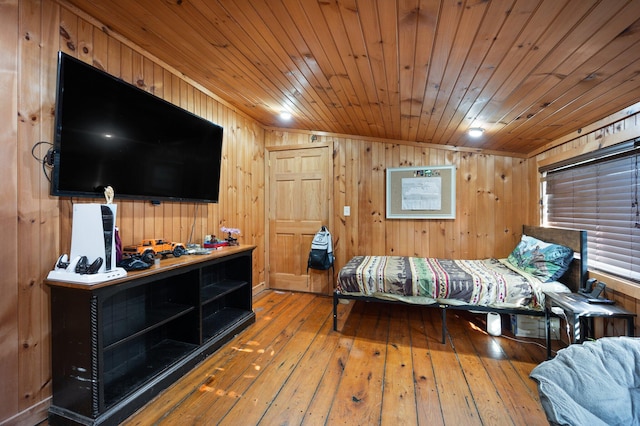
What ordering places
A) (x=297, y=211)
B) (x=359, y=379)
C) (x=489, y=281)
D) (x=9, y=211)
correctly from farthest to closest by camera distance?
(x=297, y=211) < (x=489, y=281) < (x=359, y=379) < (x=9, y=211)

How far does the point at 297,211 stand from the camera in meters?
4.02

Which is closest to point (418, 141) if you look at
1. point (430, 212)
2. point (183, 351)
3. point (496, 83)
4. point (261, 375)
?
point (430, 212)

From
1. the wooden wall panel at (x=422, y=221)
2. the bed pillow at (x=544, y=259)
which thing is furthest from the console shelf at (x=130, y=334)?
the bed pillow at (x=544, y=259)

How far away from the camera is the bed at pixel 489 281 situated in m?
2.40

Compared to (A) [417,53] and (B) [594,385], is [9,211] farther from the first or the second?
(B) [594,385]

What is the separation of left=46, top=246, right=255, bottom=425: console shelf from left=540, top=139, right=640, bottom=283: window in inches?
127

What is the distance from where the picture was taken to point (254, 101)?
2977mm

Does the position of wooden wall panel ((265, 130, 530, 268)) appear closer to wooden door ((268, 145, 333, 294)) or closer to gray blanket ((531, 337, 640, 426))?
wooden door ((268, 145, 333, 294))

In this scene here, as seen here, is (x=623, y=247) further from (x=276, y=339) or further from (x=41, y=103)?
(x=41, y=103)

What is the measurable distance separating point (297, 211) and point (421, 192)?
1.77 meters

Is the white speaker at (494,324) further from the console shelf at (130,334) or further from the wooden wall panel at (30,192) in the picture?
the wooden wall panel at (30,192)

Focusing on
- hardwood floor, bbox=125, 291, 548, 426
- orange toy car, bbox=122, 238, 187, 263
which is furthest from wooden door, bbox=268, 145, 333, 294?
orange toy car, bbox=122, 238, 187, 263

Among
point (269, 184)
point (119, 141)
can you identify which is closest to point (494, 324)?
point (269, 184)

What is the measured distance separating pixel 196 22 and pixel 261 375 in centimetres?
246
